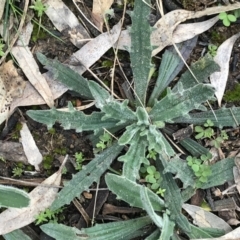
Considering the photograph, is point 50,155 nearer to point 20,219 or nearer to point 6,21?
point 20,219

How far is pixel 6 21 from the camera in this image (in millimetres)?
2568

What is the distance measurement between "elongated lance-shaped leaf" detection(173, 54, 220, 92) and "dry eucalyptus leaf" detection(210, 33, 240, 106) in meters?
0.08

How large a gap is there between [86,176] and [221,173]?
0.66 meters

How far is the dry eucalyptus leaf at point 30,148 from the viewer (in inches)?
103

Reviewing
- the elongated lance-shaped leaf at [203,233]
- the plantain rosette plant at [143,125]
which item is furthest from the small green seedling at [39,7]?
the elongated lance-shaped leaf at [203,233]

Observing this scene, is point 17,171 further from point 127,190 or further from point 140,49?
point 140,49

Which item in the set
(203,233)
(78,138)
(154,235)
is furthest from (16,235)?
(203,233)

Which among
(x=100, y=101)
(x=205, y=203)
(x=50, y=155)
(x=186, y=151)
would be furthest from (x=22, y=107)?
(x=205, y=203)

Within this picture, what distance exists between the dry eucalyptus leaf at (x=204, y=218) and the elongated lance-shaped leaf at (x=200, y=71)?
0.59 m

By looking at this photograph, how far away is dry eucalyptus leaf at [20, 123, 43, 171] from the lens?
8.55ft

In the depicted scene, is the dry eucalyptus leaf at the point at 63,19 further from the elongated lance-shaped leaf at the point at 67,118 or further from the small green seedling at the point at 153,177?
the small green seedling at the point at 153,177

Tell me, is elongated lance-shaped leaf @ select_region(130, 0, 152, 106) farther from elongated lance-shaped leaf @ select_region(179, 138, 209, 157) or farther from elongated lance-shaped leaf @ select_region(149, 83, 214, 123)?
elongated lance-shaped leaf @ select_region(179, 138, 209, 157)

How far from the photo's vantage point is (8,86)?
8.48 feet

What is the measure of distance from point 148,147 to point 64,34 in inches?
28.4
